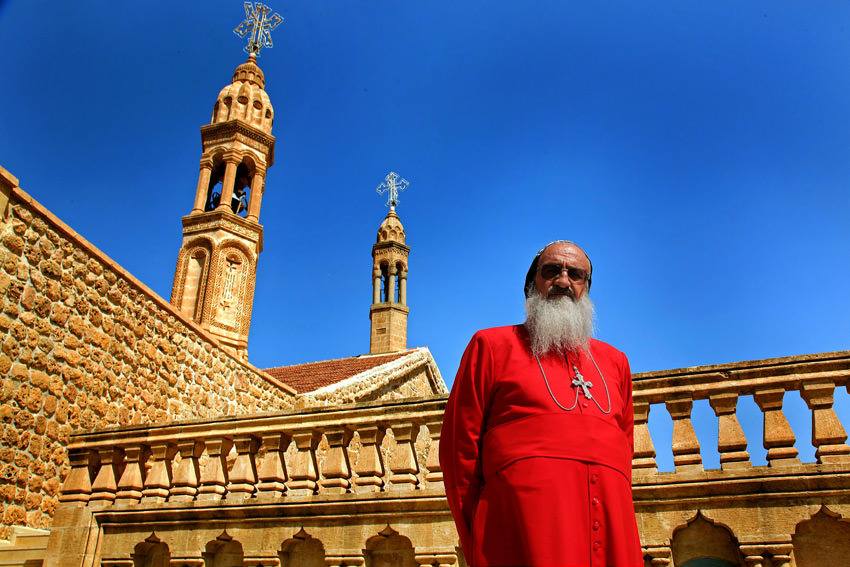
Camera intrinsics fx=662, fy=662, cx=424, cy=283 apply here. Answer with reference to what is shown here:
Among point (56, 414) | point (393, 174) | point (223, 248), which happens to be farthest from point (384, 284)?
point (56, 414)

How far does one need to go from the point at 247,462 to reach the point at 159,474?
0.80m

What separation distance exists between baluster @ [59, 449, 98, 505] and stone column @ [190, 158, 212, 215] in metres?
12.9

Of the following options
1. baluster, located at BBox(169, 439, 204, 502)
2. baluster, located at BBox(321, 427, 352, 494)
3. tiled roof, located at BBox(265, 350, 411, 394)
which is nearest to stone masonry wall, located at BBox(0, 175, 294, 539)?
baluster, located at BBox(169, 439, 204, 502)

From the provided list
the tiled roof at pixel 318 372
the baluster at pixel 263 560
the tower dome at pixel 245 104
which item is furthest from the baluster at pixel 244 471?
the tower dome at pixel 245 104

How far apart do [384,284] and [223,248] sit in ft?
40.6

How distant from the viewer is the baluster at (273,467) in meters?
4.92

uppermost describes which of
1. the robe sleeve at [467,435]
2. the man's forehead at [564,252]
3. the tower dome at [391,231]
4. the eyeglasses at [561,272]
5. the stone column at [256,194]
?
the tower dome at [391,231]

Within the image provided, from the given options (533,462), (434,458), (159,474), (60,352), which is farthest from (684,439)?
(60,352)

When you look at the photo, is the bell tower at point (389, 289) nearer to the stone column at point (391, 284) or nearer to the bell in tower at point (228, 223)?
the stone column at point (391, 284)

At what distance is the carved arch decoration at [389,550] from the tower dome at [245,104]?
15.8 meters

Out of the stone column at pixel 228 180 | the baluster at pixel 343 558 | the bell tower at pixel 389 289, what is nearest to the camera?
the baluster at pixel 343 558

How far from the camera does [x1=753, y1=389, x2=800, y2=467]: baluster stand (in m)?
3.89

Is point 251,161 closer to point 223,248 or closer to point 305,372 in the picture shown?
point 223,248

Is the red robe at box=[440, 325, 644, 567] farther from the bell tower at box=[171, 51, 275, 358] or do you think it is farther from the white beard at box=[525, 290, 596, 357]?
the bell tower at box=[171, 51, 275, 358]
